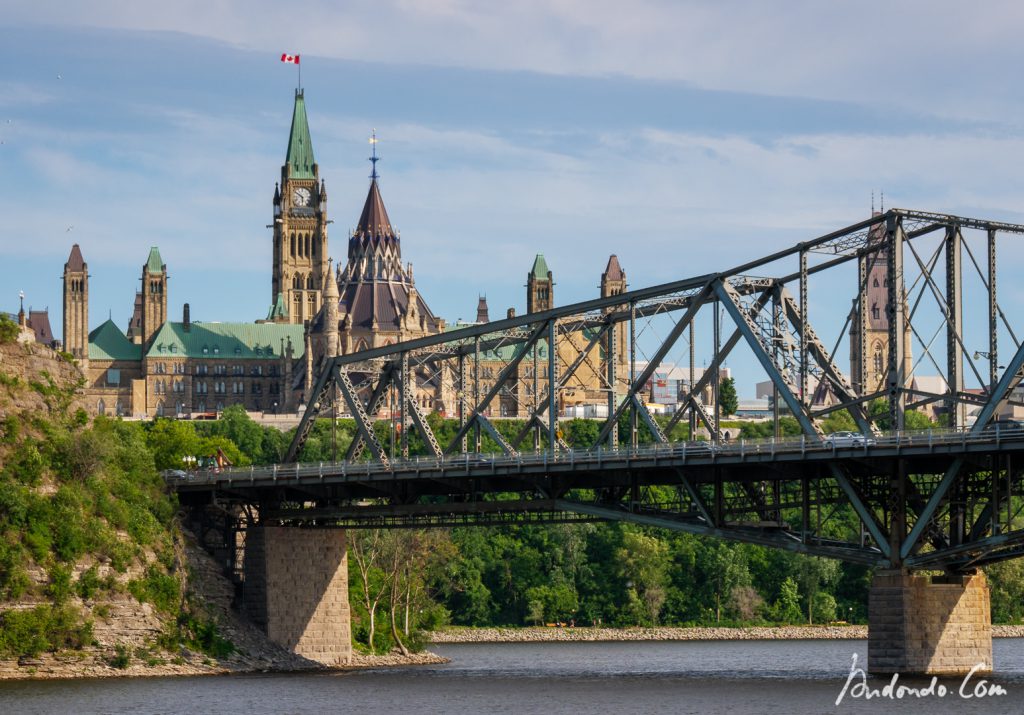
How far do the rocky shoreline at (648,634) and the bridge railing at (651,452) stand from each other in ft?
179

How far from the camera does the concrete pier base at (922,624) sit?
3642 inches

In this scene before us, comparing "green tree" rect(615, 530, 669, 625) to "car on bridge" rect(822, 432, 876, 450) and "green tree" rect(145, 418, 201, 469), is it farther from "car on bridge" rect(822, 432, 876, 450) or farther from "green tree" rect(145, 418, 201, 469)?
"car on bridge" rect(822, 432, 876, 450)

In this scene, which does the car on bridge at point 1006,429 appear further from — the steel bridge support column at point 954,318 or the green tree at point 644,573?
the green tree at point 644,573

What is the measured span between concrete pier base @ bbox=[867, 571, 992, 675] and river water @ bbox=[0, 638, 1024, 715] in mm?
1282

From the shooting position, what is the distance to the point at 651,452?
325 ft

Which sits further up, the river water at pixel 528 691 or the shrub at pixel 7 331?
the shrub at pixel 7 331

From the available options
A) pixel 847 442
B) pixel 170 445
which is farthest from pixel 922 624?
pixel 170 445

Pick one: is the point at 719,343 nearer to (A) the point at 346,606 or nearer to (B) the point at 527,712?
(B) the point at 527,712

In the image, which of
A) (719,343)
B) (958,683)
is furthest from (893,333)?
(958,683)

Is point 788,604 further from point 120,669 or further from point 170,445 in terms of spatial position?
point 120,669

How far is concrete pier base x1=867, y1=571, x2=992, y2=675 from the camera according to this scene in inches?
3642

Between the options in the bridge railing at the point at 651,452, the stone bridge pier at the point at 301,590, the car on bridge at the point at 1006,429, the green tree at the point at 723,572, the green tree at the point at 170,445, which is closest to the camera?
the car on bridge at the point at 1006,429

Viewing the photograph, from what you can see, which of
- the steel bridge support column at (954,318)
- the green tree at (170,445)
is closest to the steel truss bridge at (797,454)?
the steel bridge support column at (954,318)

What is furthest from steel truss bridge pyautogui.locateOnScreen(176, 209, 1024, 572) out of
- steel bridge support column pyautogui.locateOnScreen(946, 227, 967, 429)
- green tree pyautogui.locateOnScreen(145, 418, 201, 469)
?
green tree pyautogui.locateOnScreen(145, 418, 201, 469)
